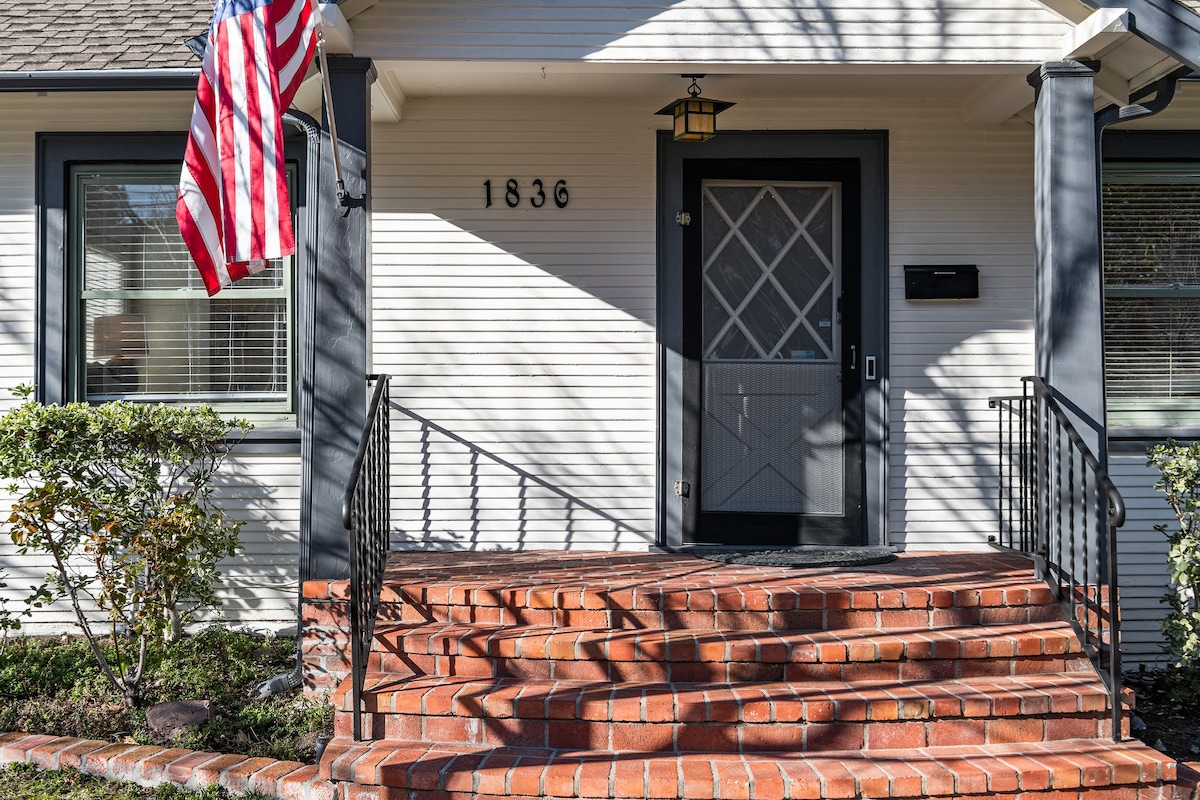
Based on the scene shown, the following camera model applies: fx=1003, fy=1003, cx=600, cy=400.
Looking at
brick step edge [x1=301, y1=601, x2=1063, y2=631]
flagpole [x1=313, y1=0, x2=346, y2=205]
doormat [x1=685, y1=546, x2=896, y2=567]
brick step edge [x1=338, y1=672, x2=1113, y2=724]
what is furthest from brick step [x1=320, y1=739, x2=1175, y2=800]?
flagpole [x1=313, y1=0, x2=346, y2=205]

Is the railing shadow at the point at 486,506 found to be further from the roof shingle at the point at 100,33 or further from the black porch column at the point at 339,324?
the roof shingle at the point at 100,33

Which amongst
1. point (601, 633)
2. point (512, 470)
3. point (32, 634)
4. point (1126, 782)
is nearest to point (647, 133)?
point (512, 470)

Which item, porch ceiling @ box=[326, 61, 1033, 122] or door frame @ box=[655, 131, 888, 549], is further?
door frame @ box=[655, 131, 888, 549]

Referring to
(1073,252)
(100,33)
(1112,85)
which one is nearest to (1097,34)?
(1112,85)

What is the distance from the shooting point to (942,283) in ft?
18.1

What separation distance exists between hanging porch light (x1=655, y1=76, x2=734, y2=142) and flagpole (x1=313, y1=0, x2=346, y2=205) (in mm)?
1764

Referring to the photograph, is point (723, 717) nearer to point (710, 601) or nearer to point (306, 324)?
point (710, 601)

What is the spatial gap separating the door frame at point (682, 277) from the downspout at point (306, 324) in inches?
72.9

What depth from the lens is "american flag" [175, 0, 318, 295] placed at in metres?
3.70

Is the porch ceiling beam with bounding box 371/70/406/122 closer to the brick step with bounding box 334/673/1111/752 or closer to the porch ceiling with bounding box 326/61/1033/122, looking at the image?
the porch ceiling with bounding box 326/61/1033/122

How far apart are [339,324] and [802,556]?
2584mm

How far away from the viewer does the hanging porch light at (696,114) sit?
16.8ft

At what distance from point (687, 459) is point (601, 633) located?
1666 mm

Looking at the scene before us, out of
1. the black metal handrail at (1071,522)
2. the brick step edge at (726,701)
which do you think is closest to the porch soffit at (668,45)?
the black metal handrail at (1071,522)
